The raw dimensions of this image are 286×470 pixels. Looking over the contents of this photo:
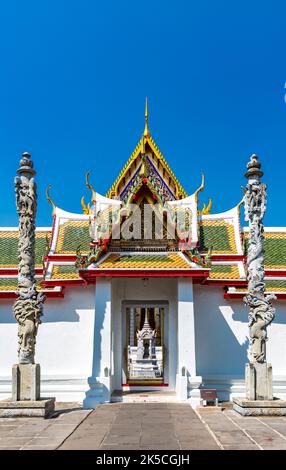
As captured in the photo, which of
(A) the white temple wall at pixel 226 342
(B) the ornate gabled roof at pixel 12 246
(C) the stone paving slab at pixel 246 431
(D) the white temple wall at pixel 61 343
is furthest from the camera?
(B) the ornate gabled roof at pixel 12 246

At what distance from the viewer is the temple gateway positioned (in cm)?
1082

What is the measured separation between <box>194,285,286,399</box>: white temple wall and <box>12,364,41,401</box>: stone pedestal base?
4.44 metres

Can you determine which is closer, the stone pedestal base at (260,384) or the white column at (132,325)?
the stone pedestal base at (260,384)

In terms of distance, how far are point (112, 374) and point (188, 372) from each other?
6.77 feet

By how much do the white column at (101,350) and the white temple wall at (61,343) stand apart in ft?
2.72

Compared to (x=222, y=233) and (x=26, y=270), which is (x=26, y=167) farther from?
(x=222, y=233)

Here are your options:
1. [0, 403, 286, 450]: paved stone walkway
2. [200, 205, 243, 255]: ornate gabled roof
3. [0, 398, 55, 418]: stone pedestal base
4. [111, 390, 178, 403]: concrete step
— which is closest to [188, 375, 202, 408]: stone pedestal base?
[111, 390, 178, 403]: concrete step

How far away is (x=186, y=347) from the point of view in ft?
35.1

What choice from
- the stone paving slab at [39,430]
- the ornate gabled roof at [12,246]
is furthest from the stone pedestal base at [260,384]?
the ornate gabled roof at [12,246]

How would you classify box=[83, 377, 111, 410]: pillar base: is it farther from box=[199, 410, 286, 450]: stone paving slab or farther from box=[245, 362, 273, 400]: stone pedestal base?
box=[245, 362, 273, 400]: stone pedestal base

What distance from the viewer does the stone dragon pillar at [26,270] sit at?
903 cm

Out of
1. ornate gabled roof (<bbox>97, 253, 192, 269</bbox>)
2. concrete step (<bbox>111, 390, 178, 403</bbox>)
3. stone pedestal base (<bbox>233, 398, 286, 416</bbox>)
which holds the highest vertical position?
ornate gabled roof (<bbox>97, 253, 192, 269</bbox>)

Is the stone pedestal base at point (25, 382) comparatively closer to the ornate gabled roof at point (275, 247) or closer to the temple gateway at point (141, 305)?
the temple gateway at point (141, 305)
